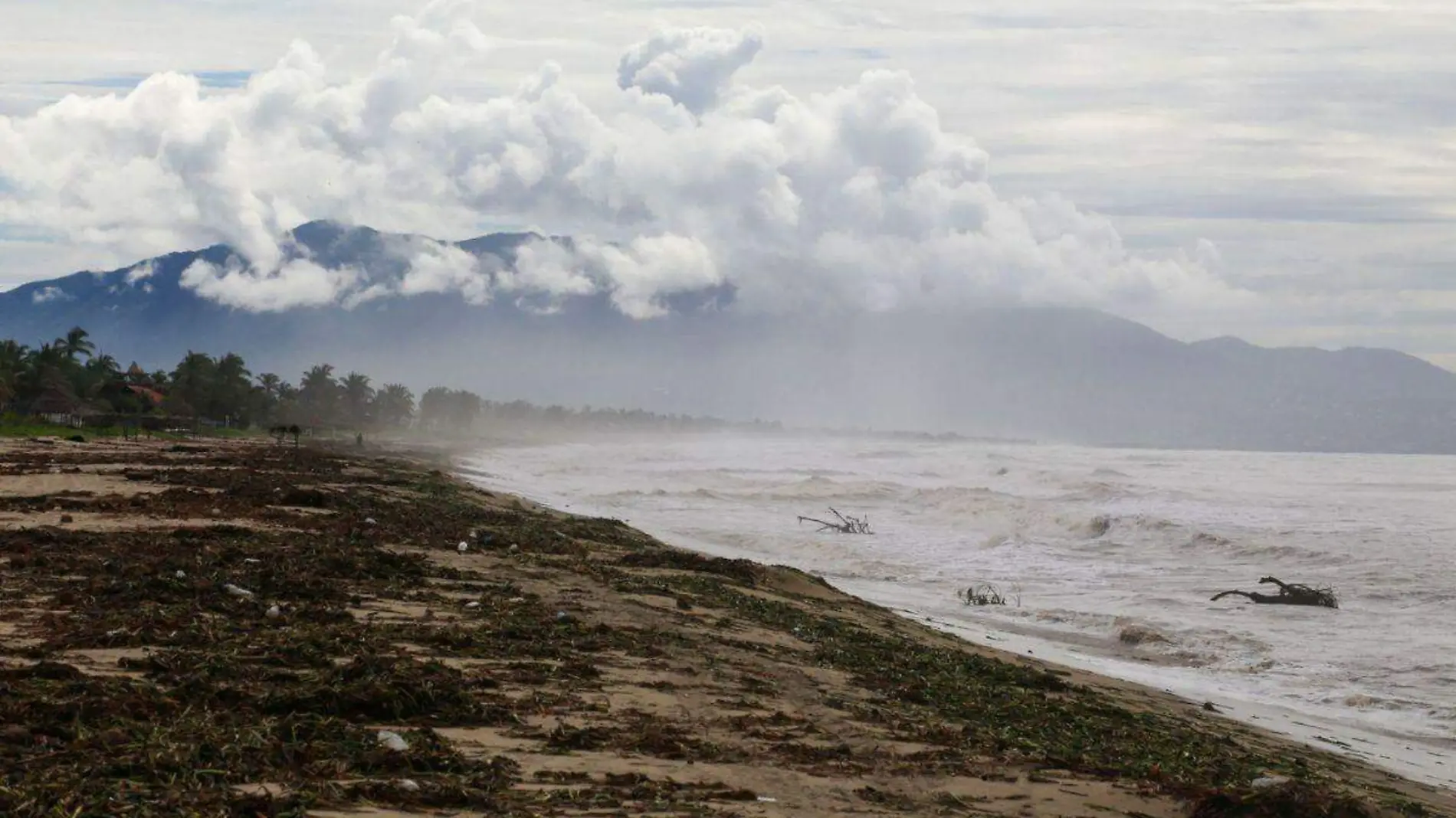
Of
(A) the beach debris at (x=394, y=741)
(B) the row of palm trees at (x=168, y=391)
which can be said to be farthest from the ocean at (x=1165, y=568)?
(B) the row of palm trees at (x=168, y=391)

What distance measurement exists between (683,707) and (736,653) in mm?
3071

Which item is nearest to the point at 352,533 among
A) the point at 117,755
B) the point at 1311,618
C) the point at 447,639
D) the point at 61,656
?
the point at 447,639

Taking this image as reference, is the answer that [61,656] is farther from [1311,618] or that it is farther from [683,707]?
[1311,618]

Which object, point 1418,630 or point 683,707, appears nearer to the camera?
point 683,707

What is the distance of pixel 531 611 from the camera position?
13.9 m

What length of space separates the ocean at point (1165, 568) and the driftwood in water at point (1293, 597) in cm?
36

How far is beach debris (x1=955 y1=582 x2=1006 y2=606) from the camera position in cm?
2362

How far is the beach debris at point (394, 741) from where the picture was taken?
7516 millimetres

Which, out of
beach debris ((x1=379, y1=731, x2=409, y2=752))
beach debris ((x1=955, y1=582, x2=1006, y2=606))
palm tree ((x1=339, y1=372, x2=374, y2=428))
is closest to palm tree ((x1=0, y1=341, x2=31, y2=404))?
palm tree ((x1=339, y1=372, x2=374, y2=428))

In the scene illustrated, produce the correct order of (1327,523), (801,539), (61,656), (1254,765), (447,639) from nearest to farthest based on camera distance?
1. (61,656)
2. (1254,765)
3. (447,639)
4. (801,539)
5. (1327,523)

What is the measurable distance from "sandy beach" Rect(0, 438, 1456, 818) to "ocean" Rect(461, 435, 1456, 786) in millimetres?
2673

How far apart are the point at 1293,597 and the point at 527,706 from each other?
1955 cm

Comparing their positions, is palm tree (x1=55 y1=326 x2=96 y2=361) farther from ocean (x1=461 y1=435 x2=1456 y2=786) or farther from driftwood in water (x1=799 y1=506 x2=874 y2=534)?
driftwood in water (x1=799 y1=506 x2=874 y2=534)

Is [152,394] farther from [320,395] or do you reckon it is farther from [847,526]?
[847,526]
